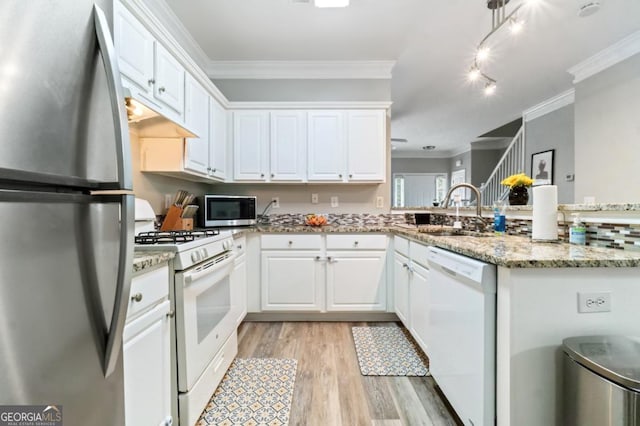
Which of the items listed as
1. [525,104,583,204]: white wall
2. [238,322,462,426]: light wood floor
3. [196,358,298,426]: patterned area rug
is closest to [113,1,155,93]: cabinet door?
[196,358,298,426]: patterned area rug

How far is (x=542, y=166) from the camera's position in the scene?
4570 millimetres

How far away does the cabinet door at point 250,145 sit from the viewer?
2.95 m

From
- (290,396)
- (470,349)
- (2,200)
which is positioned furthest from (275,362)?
(2,200)

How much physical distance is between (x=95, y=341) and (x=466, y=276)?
1.32m

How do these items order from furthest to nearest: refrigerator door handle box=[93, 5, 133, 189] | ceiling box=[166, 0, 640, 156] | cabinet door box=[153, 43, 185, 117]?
ceiling box=[166, 0, 640, 156] → cabinet door box=[153, 43, 185, 117] → refrigerator door handle box=[93, 5, 133, 189]

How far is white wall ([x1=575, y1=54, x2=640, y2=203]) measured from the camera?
9.00ft

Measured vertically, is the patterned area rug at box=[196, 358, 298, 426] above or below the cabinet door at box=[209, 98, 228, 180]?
below

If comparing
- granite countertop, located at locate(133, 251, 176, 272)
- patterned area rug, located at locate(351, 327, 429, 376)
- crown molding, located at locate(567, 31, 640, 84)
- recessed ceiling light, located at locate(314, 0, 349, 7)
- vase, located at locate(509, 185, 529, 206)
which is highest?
crown molding, located at locate(567, 31, 640, 84)

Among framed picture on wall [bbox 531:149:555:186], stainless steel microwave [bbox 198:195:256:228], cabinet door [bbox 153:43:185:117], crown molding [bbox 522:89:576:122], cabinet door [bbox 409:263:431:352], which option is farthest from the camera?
framed picture on wall [bbox 531:149:555:186]

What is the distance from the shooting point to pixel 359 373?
1863 mm

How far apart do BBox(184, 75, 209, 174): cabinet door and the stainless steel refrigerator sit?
140 cm

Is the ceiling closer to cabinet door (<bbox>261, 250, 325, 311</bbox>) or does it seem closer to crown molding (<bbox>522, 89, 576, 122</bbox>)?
crown molding (<bbox>522, 89, 576, 122</bbox>)

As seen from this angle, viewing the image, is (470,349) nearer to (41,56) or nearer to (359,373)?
(359,373)

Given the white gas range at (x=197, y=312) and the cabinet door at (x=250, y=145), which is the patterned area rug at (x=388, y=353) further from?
the cabinet door at (x=250, y=145)
